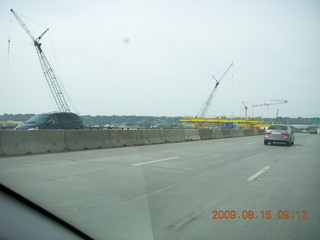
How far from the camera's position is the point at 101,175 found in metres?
8.24

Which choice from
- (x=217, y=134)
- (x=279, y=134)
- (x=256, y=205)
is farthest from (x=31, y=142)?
(x=217, y=134)

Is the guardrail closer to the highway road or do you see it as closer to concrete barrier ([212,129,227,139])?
the highway road

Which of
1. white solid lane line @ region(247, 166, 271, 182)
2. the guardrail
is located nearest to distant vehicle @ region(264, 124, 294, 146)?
the guardrail

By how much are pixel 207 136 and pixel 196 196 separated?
24.8 meters

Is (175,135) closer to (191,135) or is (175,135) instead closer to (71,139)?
(191,135)

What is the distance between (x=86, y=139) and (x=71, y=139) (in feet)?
3.30

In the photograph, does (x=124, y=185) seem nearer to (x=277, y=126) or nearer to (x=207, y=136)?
(x=277, y=126)

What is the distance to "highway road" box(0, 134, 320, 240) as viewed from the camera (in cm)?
440

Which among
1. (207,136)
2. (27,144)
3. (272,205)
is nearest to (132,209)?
(272,205)

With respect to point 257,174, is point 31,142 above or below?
above

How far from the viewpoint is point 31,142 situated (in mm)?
12852
